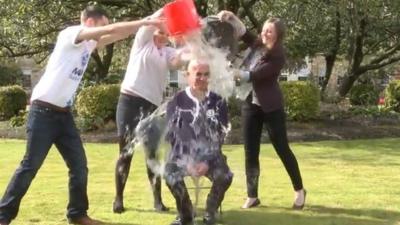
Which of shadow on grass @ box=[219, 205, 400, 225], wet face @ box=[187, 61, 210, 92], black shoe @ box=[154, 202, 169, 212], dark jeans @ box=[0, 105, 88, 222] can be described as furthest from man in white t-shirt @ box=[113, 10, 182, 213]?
Answer: shadow on grass @ box=[219, 205, 400, 225]

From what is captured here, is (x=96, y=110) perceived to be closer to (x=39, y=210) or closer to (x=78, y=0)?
(x=78, y=0)

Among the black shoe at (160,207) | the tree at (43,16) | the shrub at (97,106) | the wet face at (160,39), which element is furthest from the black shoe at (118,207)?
the shrub at (97,106)

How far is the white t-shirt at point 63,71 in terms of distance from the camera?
5.26 metres

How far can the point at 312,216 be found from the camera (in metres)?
5.98

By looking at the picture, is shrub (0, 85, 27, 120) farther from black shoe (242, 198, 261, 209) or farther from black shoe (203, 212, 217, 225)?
black shoe (203, 212, 217, 225)

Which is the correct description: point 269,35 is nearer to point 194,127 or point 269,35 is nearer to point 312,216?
point 194,127

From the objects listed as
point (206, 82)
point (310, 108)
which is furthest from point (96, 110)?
point (206, 82)

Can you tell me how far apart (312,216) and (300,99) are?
31.0 feet

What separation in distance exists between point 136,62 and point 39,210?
A: 1.75 meters

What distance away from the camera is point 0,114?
19.8 metres

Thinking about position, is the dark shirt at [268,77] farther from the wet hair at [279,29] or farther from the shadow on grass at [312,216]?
the shadow on grass at [312,216]

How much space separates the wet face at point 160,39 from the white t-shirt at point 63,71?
2.37 feet

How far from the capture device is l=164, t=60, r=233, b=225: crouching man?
5.32 metres

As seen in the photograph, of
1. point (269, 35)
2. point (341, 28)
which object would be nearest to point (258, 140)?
point (269, 35)
